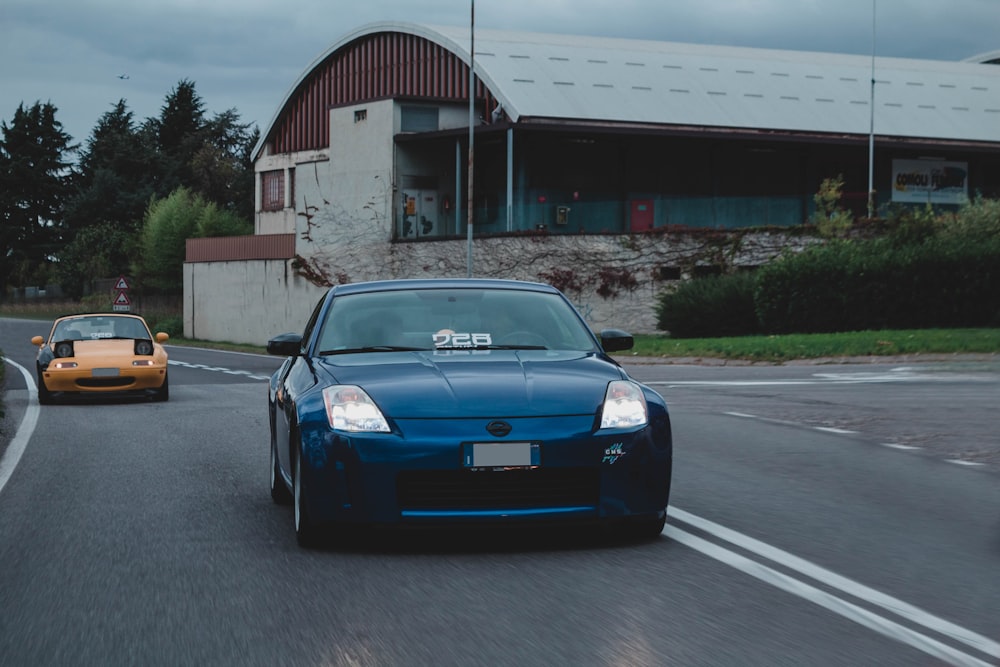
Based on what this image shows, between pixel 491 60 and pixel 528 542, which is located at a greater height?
pixel 491 60

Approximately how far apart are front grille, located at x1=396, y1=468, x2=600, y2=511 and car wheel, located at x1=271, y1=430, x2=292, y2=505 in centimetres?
209

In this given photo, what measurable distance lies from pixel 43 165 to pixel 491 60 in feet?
250

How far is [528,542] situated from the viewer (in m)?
7.37

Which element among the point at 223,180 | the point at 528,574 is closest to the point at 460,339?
the point at 528,574

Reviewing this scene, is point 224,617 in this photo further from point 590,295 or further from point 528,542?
point 590,295

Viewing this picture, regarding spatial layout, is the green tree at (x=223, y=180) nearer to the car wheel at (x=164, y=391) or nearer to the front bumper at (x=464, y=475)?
the car wheel at (x=164, y=391)

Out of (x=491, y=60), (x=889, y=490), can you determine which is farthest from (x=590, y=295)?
(x=889, y=490)

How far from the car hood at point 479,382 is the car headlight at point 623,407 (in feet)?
0.17

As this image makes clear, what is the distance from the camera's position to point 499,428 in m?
6.81

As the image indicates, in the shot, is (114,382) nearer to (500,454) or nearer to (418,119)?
(500,454)

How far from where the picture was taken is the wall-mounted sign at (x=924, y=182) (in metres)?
53.8

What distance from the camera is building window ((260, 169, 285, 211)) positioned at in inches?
2530

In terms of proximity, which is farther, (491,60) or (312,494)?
(491,60)

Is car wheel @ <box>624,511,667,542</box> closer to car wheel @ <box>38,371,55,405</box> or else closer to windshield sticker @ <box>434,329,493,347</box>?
windshield sticker @ <box>434,329,493,347</box>
